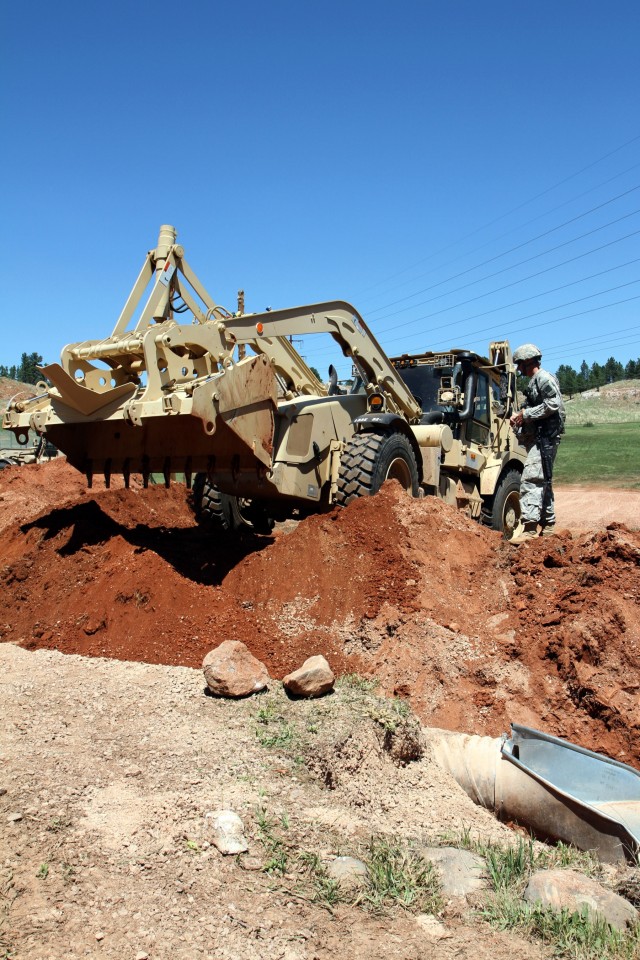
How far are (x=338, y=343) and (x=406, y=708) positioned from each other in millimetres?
4707

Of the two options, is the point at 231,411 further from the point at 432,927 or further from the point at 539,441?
the point at 432,927

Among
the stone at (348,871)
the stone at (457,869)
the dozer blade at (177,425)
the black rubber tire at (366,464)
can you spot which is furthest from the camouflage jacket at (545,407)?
the stone at (348,871)

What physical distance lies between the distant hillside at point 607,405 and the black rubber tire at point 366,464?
4880 centimetres

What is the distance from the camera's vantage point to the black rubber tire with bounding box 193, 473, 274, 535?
9148mm

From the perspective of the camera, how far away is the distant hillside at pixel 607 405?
2245 inches

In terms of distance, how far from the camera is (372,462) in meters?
7.62

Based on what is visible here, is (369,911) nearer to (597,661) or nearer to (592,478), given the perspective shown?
(597,661)

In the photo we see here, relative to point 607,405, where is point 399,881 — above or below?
below

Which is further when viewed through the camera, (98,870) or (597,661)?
(597,661)

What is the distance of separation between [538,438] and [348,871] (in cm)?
579

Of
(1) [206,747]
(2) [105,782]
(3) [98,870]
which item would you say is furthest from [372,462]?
(3) [98,870]

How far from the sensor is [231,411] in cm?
639

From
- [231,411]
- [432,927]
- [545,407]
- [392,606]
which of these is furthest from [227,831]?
[545,407]

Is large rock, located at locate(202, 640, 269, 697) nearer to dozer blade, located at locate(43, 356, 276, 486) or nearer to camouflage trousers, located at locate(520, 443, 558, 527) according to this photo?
dozer blade, located at locate(43, 356, 276, 486)
